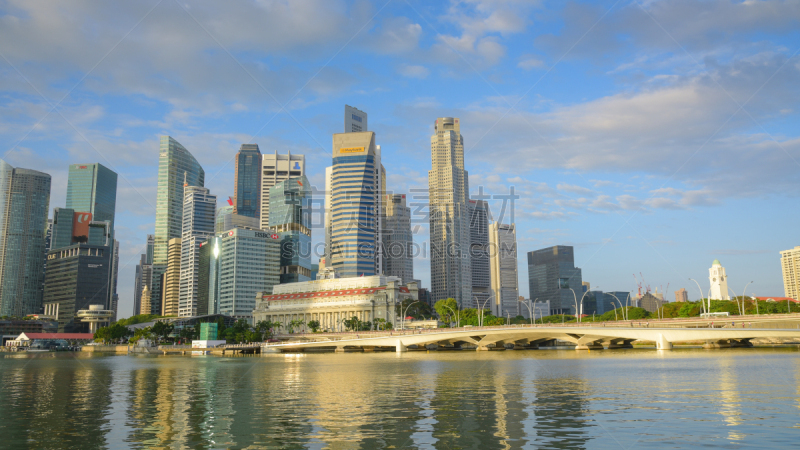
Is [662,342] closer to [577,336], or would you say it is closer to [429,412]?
[577,336]

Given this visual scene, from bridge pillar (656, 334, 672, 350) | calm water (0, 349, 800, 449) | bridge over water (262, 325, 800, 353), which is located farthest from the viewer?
bridge pillar (656, 334, 672, 350)

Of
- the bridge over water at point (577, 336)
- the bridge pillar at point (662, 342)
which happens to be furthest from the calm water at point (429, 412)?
the bridge pillar at point (662, 342)

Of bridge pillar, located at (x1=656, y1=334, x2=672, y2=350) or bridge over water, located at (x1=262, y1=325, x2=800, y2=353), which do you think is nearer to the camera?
bridge over water, located at (x1=262, y1=325, x2=800, y2=353)

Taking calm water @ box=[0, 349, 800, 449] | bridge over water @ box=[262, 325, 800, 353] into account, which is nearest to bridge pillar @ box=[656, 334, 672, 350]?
bridge over water @ box=[262, 325, 800, 353]

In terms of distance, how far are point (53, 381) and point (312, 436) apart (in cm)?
5660

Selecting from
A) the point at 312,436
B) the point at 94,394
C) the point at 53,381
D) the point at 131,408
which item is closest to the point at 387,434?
the point at 312,436

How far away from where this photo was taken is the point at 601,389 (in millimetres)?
51781

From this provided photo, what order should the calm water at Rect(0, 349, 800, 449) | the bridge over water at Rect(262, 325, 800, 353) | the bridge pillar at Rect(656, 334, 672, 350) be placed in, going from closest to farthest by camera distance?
the calm water at Rect(0, 349, 800, 449) < the bridge over water at Rect(262, 325, 800, 353) < the bridge pillar at Rect(656, 334, 672, 350)

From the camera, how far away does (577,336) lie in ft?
504

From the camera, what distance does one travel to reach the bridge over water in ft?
364

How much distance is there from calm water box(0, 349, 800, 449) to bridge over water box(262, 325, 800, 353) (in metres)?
49.7

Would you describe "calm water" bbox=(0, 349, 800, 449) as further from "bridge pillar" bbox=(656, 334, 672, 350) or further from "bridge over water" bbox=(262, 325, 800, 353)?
"bridge pillar" bbox=(656, 334, 672, 350)

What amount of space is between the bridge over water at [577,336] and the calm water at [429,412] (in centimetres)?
4973

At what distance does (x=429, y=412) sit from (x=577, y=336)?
12214cm
